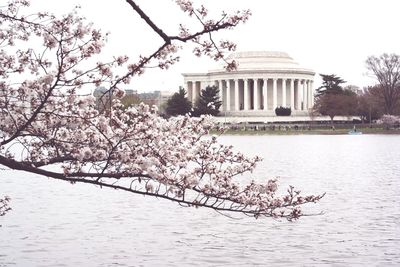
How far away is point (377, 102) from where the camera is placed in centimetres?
10100

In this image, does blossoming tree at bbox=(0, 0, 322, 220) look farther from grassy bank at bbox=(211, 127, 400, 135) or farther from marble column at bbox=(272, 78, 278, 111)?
marble column at bbox=(272, 78, 278, 111)

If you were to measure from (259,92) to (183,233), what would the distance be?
106491 millimetres

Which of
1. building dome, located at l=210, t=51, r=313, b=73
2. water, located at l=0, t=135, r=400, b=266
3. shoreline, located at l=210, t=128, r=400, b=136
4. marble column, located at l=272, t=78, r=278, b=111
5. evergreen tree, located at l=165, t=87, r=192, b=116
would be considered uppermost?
building dome, located at l=210, t=51, r=313, b=73

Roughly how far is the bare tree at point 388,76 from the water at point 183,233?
7558 cm

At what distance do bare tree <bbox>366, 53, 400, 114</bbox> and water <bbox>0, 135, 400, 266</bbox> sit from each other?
75.6 m

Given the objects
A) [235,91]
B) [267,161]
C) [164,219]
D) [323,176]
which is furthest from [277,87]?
[164,219]

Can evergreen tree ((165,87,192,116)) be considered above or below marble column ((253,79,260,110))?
below

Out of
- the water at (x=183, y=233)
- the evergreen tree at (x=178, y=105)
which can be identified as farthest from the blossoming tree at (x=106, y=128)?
the evergreen tree at (x=178, y=105)

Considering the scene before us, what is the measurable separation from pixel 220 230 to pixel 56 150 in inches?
278

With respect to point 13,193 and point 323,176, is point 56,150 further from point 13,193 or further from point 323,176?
point 323,176

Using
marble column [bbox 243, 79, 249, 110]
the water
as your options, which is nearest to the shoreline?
marble column [bbox 243, 79, 249, 110]

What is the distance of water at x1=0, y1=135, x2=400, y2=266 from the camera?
1308 centimetres

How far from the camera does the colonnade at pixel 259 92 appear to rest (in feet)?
391

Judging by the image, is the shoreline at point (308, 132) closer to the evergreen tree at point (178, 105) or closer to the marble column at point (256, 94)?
the evergreen tree at point (178, 105)
